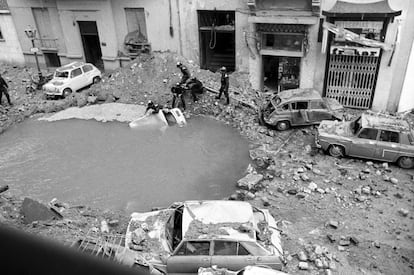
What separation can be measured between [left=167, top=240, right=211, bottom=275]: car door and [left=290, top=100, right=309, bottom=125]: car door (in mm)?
8560

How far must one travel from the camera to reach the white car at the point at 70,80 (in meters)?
19.6

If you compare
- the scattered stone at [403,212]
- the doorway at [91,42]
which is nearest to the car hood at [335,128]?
the scattered stone at [403,212]

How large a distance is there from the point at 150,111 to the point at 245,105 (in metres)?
4.46

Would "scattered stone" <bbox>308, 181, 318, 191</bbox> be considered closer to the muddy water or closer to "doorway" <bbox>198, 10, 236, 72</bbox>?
the muddy water

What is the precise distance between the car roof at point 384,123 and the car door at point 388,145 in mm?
181

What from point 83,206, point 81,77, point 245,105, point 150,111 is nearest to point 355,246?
point 83,206

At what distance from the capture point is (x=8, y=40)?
24.2m

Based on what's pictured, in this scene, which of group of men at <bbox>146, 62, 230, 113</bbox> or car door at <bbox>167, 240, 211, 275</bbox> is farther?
group of men at <bbox>146, 62, 230, 113</bbox>

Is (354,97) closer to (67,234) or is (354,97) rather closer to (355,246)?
(355,246)

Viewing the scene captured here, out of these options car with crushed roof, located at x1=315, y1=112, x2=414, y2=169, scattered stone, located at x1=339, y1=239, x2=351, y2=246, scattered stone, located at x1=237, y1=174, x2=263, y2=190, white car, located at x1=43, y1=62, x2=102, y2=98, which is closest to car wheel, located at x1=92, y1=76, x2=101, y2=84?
white car, located at x1=43, y1=62, x2=102, y2=98

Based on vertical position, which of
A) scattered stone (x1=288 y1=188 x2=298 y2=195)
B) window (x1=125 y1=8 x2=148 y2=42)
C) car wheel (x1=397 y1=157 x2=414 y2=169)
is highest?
window (x1=125 y1=8 x2=148 y2=42)

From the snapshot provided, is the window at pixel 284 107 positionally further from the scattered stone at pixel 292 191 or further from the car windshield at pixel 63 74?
the car windshield at pixel 63 74

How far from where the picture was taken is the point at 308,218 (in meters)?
10.8

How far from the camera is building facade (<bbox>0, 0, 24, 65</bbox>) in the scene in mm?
23484
